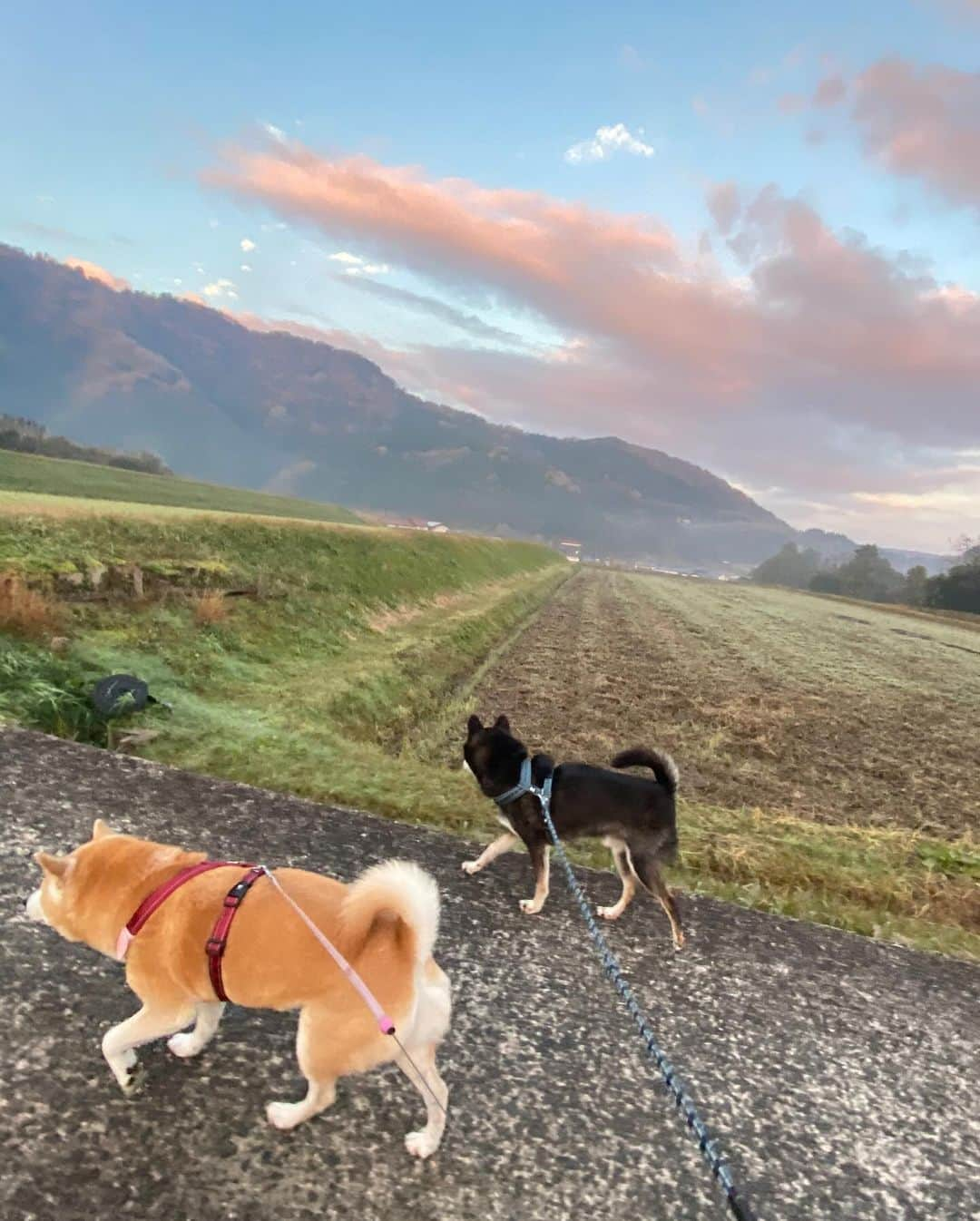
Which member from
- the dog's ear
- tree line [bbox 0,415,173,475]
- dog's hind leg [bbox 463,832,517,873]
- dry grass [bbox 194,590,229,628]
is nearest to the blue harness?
dog's hind leg [bbox 463,832,517,873]

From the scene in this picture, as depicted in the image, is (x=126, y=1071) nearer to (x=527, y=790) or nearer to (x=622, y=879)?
(x=527, y=790)

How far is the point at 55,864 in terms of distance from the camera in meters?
3.03

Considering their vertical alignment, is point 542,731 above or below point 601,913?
below

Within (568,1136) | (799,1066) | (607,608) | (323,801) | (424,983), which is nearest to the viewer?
(424,983)

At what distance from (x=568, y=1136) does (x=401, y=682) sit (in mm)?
12128

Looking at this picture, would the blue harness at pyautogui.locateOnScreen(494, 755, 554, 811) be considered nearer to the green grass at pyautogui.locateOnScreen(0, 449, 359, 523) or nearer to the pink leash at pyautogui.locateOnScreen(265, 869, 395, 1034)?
the pink leash at pyautogui.locateOnScreen(265, 869, 395, 1034)

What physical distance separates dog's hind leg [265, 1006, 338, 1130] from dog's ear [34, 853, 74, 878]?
4.32ft

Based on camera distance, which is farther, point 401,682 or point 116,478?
point 116,478

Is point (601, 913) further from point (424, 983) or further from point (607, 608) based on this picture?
point (607, 608)

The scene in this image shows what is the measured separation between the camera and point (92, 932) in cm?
306

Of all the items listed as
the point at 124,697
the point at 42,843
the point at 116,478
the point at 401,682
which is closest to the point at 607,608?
the point at 401,682

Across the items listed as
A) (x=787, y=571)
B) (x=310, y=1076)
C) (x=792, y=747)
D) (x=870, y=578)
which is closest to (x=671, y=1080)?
(x=310, y=1076)

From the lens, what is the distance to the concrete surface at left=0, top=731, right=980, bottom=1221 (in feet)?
9.32

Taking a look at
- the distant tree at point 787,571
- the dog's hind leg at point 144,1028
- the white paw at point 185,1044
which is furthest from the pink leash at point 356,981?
the distant tree at point 787,571
